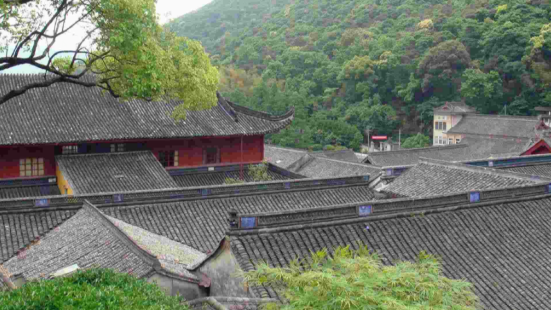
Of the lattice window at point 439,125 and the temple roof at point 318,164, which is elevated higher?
the lattice window at point 439,125

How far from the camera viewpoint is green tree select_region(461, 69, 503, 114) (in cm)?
6469

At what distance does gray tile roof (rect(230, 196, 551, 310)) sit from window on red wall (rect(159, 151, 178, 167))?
1481 cm

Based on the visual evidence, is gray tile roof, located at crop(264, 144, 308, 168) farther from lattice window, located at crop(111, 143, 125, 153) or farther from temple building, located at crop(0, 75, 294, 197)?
lattice window, located at crop(111, 143, 125, 153)

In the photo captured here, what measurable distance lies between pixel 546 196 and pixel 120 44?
11888mm

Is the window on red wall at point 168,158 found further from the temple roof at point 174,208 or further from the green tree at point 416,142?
the green tree at point 416,142

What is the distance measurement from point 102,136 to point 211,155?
5375mm

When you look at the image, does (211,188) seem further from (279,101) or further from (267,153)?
(279,101)

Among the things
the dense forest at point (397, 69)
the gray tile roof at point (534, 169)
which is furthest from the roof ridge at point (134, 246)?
the dense forest at point (397, 69)

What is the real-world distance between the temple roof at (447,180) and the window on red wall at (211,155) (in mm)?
9421

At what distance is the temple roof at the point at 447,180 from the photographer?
18375 millimetres

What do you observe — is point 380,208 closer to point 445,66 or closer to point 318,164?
point 318,164

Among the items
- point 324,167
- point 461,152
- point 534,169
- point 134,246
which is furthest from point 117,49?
point 461,152

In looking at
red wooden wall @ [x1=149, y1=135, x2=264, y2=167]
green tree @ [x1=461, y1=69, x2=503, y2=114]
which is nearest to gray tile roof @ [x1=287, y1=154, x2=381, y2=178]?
red wooden wall @ [x1=149, y1=135, x2=264, y2=167]

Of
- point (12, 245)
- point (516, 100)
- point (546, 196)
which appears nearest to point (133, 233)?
point (12, 245)
